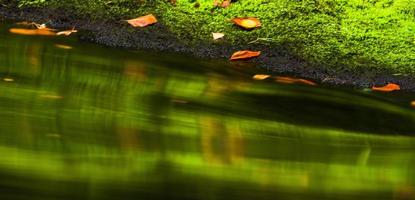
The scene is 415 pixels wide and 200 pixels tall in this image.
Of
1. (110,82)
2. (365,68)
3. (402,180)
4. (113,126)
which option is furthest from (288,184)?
(365,68)

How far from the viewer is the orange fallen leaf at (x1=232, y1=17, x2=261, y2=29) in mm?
4250

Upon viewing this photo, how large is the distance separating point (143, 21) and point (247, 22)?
24.7 inches

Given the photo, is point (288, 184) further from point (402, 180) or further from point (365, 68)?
point (365, 68)

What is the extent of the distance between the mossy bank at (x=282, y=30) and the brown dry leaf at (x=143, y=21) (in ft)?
0.13

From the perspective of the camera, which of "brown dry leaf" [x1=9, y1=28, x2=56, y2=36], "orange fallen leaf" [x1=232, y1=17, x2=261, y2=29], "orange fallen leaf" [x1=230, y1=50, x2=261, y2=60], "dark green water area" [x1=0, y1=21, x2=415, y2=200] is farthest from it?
"orange fallen leaf" [x1=232, y1=17, x2=261, y2=29]

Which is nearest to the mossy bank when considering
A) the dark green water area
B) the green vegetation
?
the green vegetation

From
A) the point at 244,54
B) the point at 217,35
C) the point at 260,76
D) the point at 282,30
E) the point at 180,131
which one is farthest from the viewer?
the point at 282,30

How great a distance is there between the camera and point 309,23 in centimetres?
434

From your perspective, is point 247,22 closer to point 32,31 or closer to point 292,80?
point 292,80

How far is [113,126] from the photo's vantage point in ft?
8.55

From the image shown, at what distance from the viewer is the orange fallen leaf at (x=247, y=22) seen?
425 cm

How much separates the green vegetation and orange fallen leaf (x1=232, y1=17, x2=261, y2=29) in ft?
0.13

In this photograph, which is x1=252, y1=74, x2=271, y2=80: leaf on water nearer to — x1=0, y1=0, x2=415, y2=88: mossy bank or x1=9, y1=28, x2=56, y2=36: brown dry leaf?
x1=0, y1=0, x2=415, y2=88: mossy bank

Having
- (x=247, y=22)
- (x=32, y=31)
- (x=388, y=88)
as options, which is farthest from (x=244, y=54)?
(x=32, y=31)
